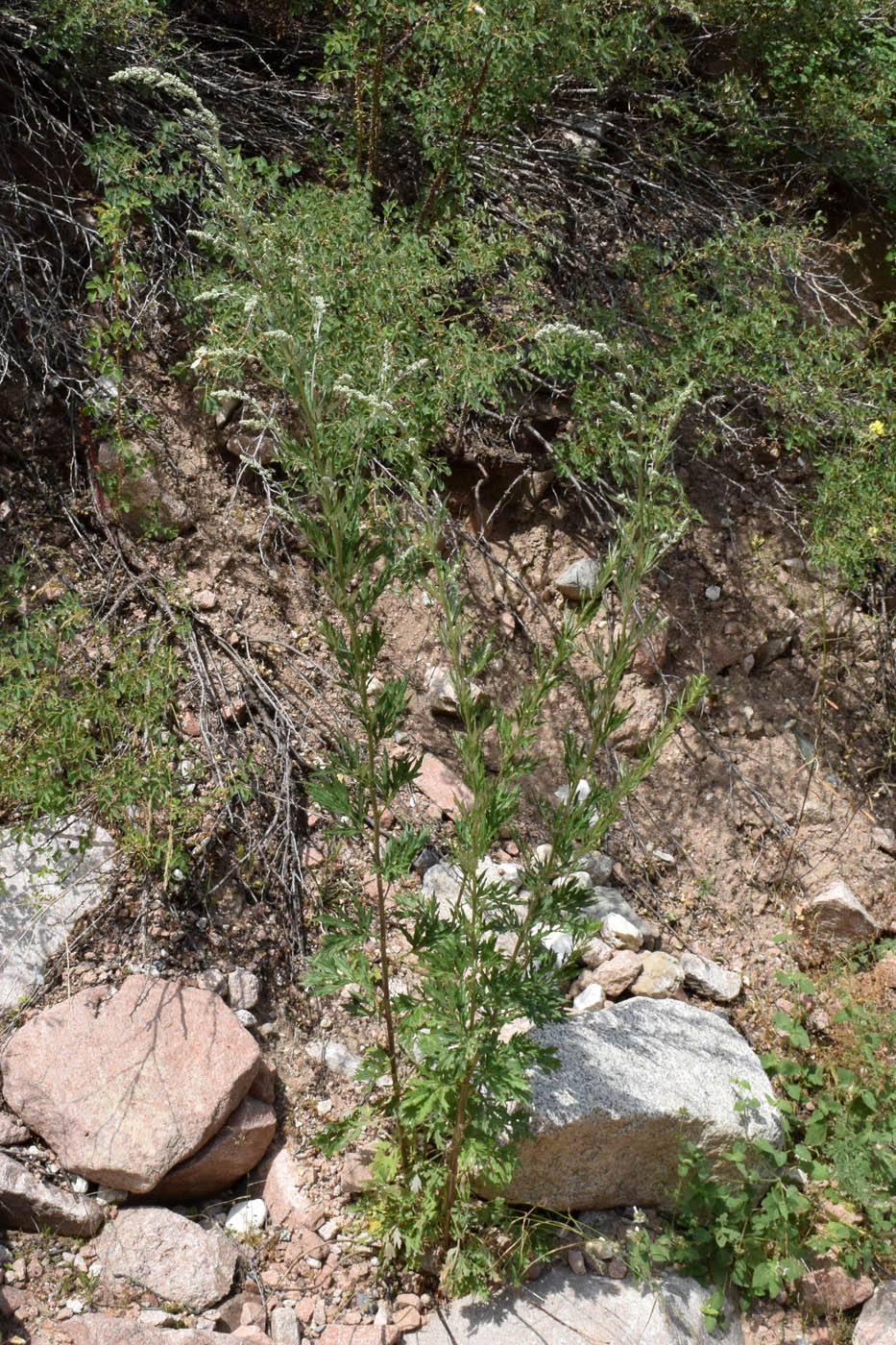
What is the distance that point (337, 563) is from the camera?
6.99 feet

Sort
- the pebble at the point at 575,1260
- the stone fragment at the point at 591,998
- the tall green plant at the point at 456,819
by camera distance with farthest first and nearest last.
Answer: the stone fragment at the point at 591,998
the pebble at the point at 575,1260
the tall green plant at the point at 456,819

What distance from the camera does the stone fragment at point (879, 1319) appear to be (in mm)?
3107

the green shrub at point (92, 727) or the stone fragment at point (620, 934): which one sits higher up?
the green shrub at point (92, 727)

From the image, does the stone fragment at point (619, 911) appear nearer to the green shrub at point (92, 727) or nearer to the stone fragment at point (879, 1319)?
the stone fragment at point (879, 1319)

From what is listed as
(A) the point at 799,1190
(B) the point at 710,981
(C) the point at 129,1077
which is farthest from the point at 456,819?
(A) the point at 799,1190

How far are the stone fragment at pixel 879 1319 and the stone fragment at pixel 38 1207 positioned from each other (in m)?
2.23

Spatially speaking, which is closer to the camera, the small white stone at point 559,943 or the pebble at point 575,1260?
the pebble at point 575,1260

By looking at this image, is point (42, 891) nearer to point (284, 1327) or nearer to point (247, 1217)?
point (247, 1217)

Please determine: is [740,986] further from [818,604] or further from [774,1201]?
[818,604]

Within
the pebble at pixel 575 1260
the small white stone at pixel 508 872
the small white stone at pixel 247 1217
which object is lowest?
the small white stone at pixel 247 1217

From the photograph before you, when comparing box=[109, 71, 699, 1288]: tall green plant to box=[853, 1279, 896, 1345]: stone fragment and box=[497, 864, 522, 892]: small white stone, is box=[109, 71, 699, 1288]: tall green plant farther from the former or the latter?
box=[853, 1279, 896, 1345]: stone fragment

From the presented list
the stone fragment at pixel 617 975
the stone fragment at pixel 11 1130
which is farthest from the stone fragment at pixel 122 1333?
the stone fragment at pixel 617 975

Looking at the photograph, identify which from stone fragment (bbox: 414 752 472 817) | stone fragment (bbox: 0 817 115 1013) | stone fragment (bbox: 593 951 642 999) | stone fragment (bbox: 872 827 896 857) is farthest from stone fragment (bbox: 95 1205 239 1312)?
stone fragment (bbox: 872 827 896 857)

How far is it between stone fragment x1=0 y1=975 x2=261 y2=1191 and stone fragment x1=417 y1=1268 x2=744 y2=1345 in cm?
83
